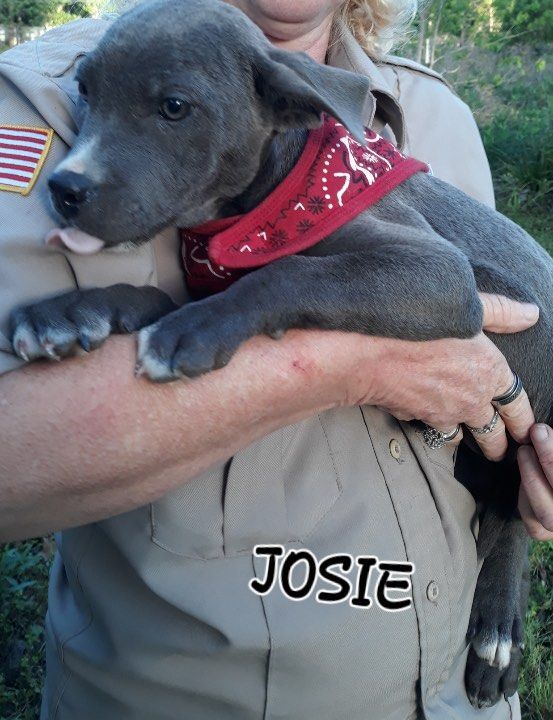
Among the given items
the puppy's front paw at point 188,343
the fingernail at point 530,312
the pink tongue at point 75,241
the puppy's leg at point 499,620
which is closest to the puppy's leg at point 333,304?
the puppy's front paw at point 188,343

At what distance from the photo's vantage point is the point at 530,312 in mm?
2266

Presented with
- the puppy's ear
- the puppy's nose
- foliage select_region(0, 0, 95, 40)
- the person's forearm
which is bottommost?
foliage select_region(0, 0, 95, 40)

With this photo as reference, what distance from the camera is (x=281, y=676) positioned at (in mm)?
1831

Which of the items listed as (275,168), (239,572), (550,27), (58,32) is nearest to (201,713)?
(239,572)

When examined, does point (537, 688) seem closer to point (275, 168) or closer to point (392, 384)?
point (392, 384)

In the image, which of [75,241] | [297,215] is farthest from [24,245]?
[297,215]

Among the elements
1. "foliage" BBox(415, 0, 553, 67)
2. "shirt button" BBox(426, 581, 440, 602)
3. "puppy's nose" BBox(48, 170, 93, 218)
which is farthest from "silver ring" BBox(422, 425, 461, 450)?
"foliage" BBox(415, 0, 553, 67)

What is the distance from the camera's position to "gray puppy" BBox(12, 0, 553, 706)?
168cm

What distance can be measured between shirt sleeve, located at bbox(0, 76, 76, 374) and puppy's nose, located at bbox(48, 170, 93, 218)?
0.12 feet

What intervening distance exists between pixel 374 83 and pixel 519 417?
0.99 m

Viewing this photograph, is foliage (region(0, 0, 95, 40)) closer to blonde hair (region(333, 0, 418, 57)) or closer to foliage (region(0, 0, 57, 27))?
foliage (region(0, 0, 57, 27))

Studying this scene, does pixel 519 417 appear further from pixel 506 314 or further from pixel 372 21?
pixel 372 21

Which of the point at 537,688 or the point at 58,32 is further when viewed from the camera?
the point at 537,688

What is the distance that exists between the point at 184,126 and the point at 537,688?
7.74ft
